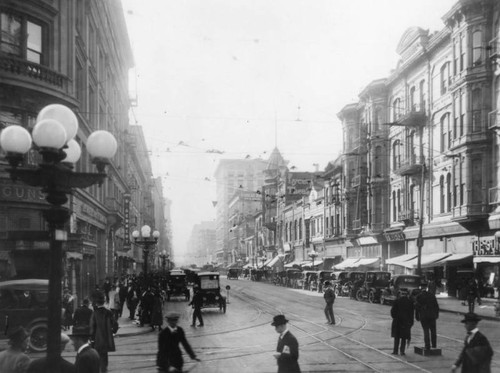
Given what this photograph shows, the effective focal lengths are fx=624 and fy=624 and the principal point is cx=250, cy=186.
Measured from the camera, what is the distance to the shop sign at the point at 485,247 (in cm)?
3597

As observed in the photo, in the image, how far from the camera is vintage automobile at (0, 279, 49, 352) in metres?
18.5

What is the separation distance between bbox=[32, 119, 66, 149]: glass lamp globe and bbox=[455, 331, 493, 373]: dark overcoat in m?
6.82

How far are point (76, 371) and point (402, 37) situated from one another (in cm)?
4692

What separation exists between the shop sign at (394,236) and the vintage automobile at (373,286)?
9802 millimetres

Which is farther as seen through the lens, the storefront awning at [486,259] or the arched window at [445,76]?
the arched window at [445,76]

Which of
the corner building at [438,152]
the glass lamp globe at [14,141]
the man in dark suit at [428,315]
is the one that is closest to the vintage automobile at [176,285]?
the corner building at [438,152]

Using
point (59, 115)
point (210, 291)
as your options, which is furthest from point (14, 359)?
point (210, 291)

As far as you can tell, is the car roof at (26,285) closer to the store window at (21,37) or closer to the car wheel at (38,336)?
the car wheel at (38,336)

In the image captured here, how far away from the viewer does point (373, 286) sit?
40281mm

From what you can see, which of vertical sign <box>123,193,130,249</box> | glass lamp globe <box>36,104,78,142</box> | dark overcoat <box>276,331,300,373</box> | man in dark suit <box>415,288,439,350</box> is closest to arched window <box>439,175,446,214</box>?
man in dark suit <box>415,288,439,350</box>

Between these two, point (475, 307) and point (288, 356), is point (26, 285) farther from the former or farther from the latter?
point (475, 307)

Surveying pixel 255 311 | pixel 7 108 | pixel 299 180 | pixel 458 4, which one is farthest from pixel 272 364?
pixel 299 180

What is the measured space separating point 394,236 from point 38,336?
1508 inches

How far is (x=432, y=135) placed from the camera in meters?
A: 45.1
